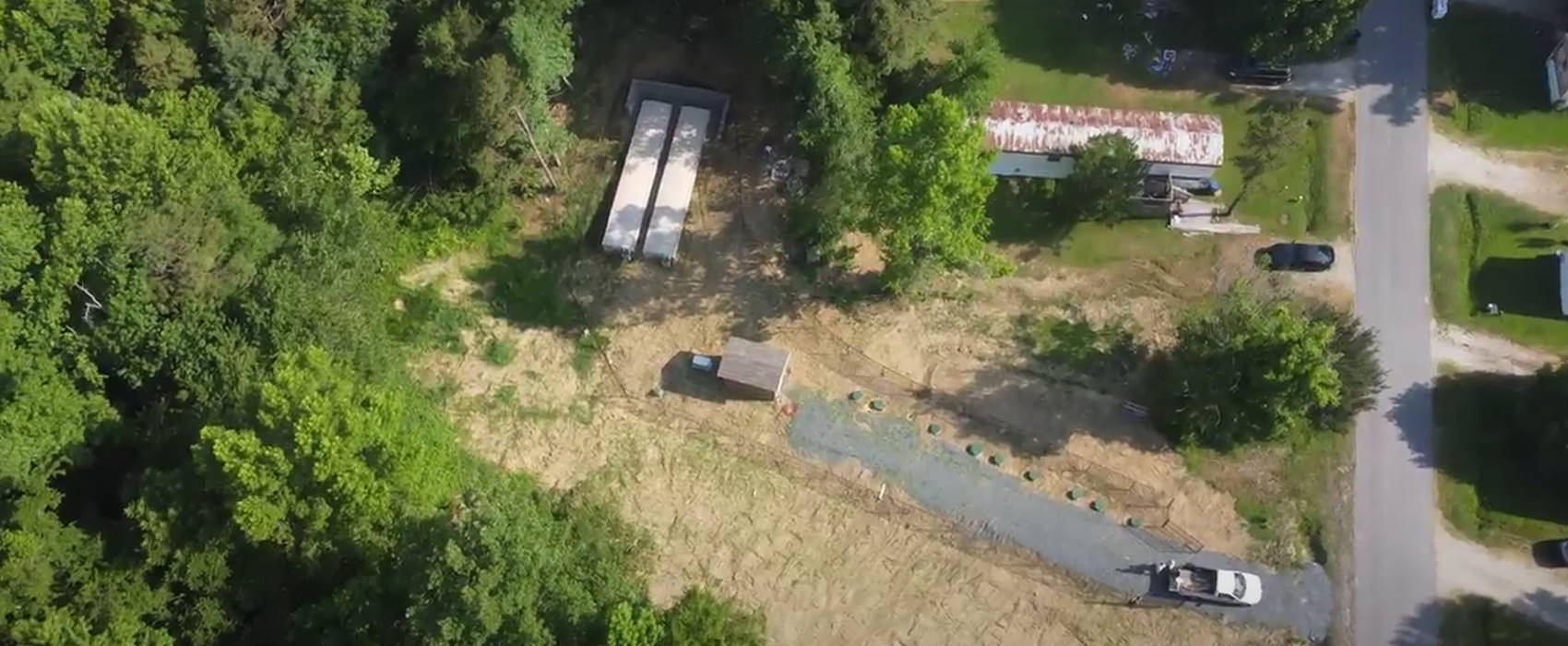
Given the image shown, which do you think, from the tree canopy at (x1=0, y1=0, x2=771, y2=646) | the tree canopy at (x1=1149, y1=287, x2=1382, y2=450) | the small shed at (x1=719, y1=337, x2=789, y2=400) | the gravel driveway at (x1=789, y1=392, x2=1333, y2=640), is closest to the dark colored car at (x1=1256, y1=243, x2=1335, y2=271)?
the tree canopy at (x1=1149, y1=287, x2=1382, y2=450)

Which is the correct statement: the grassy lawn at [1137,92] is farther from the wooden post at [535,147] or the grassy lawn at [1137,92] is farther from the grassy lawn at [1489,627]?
the wooden post at [535,147]

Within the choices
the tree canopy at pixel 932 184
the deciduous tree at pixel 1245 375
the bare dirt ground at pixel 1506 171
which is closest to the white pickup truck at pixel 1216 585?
the deciduous tree at pixel 1245 375

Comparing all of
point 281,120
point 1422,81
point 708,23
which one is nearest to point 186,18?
point 281,120

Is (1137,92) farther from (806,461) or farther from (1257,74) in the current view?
(806,461)

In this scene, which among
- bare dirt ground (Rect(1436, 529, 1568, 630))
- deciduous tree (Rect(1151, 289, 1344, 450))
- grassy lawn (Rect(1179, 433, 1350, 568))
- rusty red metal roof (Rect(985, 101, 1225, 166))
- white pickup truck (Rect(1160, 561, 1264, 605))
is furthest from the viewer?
rusty red metal roof (Rect(985, 101, 1225, 166))

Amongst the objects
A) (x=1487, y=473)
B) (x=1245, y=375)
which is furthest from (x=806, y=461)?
(x=1487, y=473)

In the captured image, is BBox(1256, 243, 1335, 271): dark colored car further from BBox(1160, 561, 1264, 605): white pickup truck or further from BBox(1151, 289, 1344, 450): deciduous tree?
BBox(1160, 561, 1264, 605): white pickup truck
